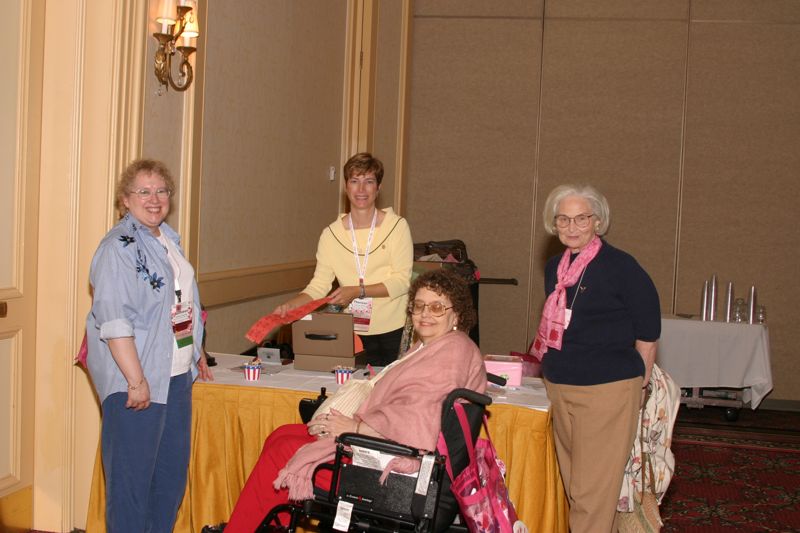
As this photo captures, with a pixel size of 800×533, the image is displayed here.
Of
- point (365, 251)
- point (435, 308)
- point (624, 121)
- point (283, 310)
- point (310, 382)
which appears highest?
point (624, 121)

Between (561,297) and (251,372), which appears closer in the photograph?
(561,297)

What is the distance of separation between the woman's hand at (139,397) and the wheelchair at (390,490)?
1.81ft

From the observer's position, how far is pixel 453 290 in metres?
2.78

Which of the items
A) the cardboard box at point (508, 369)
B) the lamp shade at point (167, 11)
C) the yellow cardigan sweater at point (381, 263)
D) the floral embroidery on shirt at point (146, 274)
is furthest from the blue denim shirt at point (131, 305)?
the cardboard box at point (508, 369)

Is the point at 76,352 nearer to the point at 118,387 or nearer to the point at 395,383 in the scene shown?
the point at 118,387

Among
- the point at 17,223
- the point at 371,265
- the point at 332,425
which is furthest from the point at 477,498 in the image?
the point at 17,223

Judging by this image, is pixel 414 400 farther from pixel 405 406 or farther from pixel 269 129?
pixel 269 129

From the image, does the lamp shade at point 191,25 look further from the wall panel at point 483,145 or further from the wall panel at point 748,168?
the wall panel at point 748,168

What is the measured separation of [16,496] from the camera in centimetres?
327

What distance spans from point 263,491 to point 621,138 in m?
5.57

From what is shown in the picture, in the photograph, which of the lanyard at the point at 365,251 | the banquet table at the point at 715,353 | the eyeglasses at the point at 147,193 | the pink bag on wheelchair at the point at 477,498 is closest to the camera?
the pink bag on wheelchair at the point at 477,498

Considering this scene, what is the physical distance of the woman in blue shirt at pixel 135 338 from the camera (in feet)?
8.74

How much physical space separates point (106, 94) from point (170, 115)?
0.50 meters

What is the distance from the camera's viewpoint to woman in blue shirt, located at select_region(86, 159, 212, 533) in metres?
2.66
